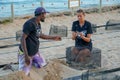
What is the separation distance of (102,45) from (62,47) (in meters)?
1.00

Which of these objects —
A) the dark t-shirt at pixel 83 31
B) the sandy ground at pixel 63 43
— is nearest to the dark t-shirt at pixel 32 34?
the dark t-shirt at pixel 83 31

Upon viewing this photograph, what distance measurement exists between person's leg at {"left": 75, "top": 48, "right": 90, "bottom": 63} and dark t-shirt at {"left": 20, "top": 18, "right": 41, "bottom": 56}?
1378 millimetres

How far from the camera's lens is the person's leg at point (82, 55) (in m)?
6.46

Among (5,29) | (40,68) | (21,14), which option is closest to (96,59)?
(40,68)

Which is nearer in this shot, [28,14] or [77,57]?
[77,57]

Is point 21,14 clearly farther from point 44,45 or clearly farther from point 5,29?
point 44,45

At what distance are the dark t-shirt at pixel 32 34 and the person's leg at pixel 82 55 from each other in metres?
1.38

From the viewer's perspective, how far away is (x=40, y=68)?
541 cm

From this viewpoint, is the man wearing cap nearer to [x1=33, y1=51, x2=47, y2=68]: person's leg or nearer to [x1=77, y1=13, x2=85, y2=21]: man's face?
[x1=33, y1=51, x2=47, y2=68]: person's leg

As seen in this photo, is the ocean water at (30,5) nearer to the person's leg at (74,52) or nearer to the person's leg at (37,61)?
the person's leg at (74,52)

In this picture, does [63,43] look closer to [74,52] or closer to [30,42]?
[74,52]

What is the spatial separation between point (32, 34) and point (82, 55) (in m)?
1.56

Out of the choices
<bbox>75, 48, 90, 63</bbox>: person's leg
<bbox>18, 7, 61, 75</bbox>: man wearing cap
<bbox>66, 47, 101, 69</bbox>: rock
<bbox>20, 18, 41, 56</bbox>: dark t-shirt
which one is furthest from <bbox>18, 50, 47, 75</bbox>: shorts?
<bbox>66, 47, 101, 69</bbox>: rock

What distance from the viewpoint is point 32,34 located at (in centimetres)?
520
